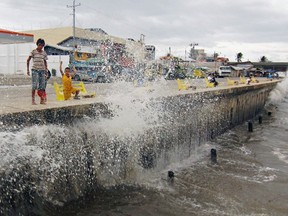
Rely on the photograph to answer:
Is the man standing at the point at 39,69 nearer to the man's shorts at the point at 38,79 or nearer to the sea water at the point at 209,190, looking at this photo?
the man's shorts at the point at 38,79

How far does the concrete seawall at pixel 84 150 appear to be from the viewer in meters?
6.31

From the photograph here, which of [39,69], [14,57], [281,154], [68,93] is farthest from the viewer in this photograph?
[14,57]

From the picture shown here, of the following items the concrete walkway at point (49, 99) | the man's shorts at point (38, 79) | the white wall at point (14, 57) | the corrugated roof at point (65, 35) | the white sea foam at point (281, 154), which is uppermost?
the corrugated roof at point (65, 35)

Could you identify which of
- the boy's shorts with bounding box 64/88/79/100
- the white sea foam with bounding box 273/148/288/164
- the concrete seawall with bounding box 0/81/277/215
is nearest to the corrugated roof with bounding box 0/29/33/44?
the boy's shorts with bounding box 64/88/79/100

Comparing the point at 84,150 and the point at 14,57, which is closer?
the point at 84,150

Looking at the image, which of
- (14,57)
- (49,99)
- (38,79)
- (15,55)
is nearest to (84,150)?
(38,79)

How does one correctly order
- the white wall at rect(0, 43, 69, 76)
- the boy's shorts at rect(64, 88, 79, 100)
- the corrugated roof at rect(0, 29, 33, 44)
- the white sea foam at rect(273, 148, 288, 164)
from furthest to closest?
1. the white wall at rect(0, 43, 69, 76)
2. the corrugated roof at rect(0, 29, 33, 44)
3. the white sea foam at rect(273, 148, 288, 164)
4. the boy's shorts at rect(64, 88, 79, 100)

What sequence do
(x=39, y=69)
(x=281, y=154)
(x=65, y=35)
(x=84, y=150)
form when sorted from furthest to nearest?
(x=65, y=35) < (x=281, y=154) < (x=39, y=69) < (x=84, y=150)

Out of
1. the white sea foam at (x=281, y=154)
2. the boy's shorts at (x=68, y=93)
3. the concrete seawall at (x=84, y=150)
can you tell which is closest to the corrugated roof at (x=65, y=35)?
the white sea foam at (x=281, y=154)

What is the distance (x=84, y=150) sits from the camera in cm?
780

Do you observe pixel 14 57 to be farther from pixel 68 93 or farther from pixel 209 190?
pixel 209 190

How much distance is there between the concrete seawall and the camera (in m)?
6.31

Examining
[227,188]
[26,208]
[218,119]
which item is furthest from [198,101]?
[26,208]

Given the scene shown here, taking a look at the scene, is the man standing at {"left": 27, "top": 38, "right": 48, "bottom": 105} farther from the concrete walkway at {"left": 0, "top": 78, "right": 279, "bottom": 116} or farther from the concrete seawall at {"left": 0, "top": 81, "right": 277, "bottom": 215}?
the concrete seawall at {"left": 0, "top": 81, "right": 277, "bottom": 215}
